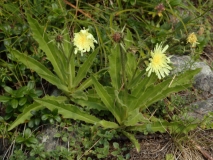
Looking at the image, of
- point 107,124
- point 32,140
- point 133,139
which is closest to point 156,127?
point 133,139

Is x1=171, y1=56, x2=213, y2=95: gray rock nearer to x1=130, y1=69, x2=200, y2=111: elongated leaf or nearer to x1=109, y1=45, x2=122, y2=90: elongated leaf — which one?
x1=130, y1=69, x2=200, y2=111: elongated leaf

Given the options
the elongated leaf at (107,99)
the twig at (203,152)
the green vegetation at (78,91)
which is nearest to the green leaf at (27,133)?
the green vegetation at (78,91)

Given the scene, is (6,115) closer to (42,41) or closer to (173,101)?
(42,41)

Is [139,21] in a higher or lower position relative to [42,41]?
higher

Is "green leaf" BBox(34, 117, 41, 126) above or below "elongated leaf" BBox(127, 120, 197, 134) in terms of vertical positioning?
above

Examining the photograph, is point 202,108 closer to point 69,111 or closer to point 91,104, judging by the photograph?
point 91,104

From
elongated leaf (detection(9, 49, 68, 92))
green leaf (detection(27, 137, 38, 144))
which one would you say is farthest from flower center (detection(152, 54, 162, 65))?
green leaf (detection(27, 137, 38, 144))

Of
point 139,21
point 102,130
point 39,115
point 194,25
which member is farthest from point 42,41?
point 194,25

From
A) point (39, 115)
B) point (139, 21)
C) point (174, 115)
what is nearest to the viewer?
point (39, 115)

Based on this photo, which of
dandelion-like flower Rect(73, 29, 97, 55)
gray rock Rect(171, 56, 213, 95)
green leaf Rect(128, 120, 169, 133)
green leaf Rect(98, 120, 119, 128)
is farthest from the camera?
gray rock Rect(171, 56, 213, 95)
